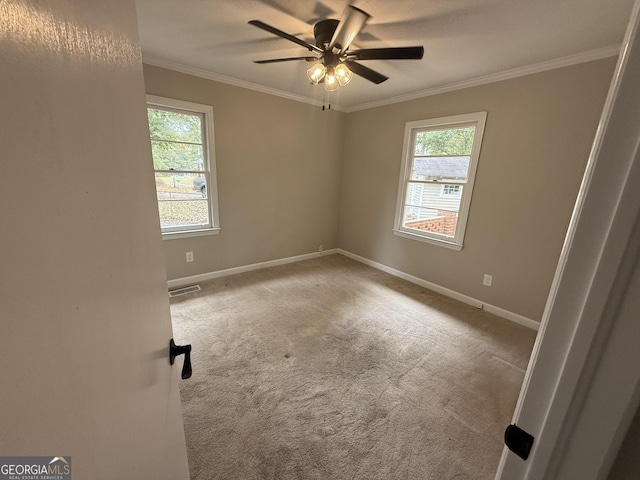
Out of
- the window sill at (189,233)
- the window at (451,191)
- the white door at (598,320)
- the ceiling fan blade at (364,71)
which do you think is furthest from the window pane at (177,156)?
the white door at (598,320)

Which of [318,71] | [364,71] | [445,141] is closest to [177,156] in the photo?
[318,71]

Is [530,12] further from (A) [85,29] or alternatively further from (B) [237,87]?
(B) [237,87]

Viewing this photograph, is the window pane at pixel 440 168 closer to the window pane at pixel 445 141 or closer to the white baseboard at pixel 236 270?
the window pane at pixel 445 141

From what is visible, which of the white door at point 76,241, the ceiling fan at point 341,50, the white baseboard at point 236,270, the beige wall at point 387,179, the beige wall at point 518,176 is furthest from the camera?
the white baseboard at point 236,270

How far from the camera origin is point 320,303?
2947mm

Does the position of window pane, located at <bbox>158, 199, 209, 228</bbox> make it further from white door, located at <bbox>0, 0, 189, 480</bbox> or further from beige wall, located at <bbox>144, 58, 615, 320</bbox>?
white door, located at <bbox>0, 0, 189, 480</bbox>

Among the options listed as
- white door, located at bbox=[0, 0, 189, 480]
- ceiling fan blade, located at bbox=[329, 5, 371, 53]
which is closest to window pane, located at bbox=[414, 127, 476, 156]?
ceiling fan blade, located at bbox=[329, 5, 371, 53]

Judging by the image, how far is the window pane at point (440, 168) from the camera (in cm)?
296

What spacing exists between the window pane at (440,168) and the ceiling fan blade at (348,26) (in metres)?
1.96

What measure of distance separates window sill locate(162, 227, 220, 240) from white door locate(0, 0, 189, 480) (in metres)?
2.68

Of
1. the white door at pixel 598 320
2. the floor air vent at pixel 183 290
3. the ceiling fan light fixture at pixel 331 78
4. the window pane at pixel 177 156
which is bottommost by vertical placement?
the floor air vent at pixel 183 290

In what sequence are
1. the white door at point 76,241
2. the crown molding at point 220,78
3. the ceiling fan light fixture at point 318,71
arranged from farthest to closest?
the crown molding at point 220,78, the ceiling fan light fixture at point 318,71, the white door at point 76,241

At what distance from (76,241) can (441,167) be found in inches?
137

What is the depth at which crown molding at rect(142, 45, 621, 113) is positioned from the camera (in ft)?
6.69
